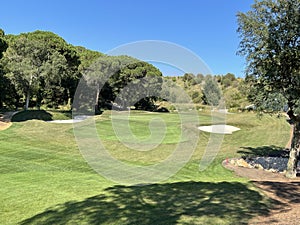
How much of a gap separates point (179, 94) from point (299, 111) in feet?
55.0

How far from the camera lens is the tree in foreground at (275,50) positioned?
10695mm

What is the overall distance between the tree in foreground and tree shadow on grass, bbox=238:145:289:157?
5.07 m

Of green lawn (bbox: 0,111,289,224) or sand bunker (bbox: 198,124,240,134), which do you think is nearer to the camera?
green lawn (bbox: 0,111,289,224)

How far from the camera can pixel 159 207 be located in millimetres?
6336

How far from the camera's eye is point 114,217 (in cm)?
567

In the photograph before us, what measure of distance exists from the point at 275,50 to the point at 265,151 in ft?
29.4

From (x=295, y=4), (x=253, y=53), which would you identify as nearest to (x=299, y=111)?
(x=253, y=53)

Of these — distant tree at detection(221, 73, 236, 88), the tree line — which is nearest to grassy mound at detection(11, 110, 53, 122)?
the tree line

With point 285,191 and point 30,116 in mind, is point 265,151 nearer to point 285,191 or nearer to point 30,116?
point 285,191

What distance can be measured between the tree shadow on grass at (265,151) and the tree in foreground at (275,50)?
5.07m

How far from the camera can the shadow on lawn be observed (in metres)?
5.57

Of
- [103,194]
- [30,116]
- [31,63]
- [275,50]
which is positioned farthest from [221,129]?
[31,63]

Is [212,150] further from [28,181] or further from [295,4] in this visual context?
→ [28,181]

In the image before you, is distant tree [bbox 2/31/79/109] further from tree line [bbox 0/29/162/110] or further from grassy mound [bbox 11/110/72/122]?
grassy mound [bbox 11/110/72/122]
